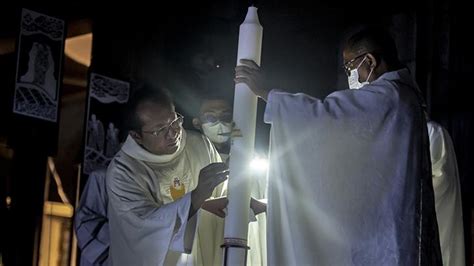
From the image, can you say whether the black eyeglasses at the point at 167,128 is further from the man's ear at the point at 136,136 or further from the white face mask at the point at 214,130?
the white face mask at the point at 214,130

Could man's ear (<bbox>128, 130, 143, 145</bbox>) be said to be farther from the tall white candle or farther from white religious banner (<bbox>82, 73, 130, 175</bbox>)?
white religious banner (<bbox>82, 73, 130, 175</bbox>)

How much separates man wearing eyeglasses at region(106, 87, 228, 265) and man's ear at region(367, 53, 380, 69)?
3.14 feet

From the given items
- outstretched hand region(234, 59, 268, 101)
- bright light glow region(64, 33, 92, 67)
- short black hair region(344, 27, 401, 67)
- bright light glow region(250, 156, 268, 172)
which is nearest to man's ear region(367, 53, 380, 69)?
short black hair region(344, 27, 401, 67)

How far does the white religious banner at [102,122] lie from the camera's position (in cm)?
809

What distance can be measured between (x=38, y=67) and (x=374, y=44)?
354cm

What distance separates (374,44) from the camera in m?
5.10

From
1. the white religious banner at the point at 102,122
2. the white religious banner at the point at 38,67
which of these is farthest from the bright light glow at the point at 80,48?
the white religious banner at the point at 38,67

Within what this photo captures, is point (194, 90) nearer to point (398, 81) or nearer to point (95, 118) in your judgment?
point (95, 118)

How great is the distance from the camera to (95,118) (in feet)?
26.8

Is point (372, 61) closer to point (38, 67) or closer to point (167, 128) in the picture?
point (167, 128)

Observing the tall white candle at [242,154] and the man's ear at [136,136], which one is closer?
the tall white candle at [242,154]

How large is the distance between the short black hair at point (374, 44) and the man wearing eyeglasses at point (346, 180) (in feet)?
0.90

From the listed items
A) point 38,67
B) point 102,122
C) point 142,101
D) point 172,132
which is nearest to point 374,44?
point 172,132

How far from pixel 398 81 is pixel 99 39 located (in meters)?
4.31
